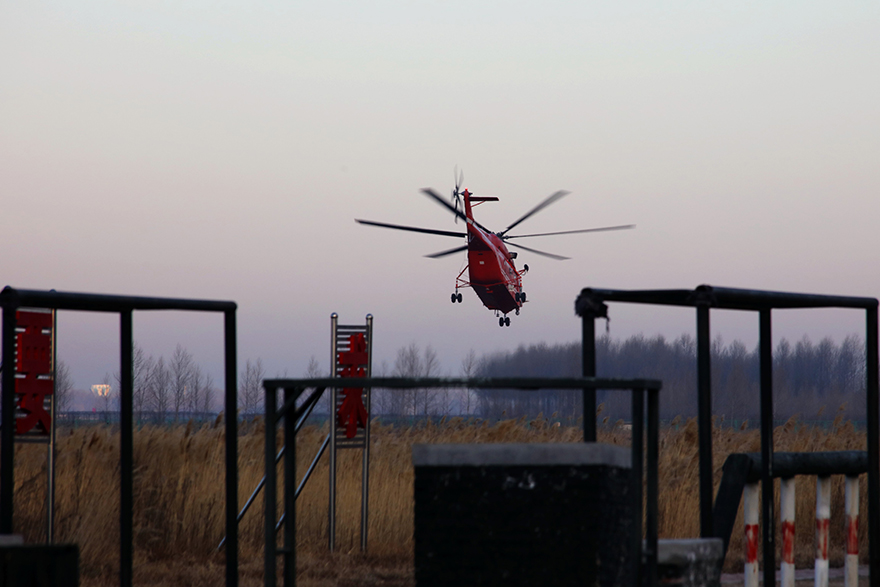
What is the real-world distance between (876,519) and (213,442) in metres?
9.31

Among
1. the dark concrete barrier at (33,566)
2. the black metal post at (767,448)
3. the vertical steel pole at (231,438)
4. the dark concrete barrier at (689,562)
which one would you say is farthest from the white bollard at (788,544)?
the dark concrete barrier at (33,566)

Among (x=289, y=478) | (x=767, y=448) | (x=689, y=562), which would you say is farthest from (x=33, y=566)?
(x=767, y=448)

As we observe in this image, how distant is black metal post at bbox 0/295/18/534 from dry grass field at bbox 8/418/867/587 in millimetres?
3467

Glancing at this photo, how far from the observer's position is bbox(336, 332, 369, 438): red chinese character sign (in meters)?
11.4

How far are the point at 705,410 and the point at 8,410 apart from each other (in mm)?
4183

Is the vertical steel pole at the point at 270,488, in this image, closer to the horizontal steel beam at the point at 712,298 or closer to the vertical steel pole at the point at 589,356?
the vertical steel pole at the point at 589,356

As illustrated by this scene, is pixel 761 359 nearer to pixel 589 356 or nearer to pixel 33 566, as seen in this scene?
pixel 589 356

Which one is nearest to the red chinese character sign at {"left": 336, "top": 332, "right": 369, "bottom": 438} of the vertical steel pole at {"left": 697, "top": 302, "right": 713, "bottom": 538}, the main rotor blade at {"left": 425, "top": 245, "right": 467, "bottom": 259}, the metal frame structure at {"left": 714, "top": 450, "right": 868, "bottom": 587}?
the metal frame structure at {"left": 714, "top": 450, "right": 868, "bottom": 587}

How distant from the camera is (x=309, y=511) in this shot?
1214cm

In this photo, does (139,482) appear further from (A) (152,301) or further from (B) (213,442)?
(A) (152,301)

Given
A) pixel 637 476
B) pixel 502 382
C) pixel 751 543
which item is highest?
pixel 502 382

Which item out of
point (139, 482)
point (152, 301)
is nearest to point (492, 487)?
point (152, 301)

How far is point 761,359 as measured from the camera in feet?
23.3

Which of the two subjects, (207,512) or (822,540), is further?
(207,512)
